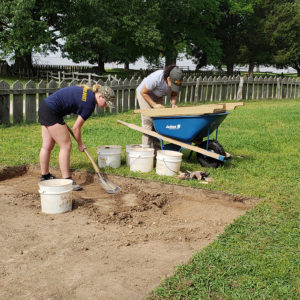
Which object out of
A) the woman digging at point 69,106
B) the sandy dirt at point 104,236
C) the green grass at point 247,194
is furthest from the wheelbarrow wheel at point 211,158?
the woman digging at point 69,106

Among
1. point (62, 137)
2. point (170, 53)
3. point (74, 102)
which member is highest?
point (170, 53)

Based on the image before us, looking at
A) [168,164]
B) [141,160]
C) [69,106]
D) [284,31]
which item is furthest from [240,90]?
[284,31]

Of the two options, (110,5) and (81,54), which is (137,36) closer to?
(110,5)

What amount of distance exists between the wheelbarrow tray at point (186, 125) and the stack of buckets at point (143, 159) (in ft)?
1.07

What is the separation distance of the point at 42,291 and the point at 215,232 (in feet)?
6.22

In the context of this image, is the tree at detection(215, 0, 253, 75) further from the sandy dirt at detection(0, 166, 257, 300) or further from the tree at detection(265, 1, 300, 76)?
the sandy dirt at detection(0, 166, 257, 300)

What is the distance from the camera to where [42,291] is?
9.94ft

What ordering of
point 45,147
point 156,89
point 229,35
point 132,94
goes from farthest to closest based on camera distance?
point 229,35
point 132,94
point 156,89
point 45,147

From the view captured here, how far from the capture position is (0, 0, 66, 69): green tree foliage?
25266 mm

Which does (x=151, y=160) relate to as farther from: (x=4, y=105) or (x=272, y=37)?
(x=272, y=37)

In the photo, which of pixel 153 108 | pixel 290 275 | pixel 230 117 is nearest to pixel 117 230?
pixel 290 275

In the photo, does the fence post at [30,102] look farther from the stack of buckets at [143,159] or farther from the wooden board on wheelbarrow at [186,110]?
the wooden board on wheelbarrow at [186,110]

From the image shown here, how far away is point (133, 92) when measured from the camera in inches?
527

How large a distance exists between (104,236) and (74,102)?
192cm
